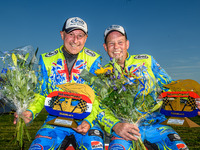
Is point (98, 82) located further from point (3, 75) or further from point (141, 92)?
point (3, 75)

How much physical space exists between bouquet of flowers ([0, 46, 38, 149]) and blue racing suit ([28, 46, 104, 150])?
0.20 m

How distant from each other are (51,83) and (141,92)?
5.75ft

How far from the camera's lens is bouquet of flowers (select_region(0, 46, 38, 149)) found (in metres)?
2.77

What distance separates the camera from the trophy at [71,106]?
2.73 meters

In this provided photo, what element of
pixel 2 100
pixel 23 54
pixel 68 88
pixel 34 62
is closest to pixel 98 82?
pixel 68 88

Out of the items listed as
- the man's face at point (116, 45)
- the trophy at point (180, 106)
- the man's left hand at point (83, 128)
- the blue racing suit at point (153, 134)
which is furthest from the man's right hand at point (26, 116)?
the trophy at point (180, 106)

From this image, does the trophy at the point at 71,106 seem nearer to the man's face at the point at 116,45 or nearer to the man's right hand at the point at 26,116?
the man's right hand at the point at 26,116

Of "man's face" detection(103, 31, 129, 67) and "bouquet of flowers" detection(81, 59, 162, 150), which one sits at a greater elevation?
"man's face" detection(103, 31, 129, 67)

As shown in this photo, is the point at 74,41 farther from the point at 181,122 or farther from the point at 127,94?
the point at 181,122

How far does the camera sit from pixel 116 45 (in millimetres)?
3740

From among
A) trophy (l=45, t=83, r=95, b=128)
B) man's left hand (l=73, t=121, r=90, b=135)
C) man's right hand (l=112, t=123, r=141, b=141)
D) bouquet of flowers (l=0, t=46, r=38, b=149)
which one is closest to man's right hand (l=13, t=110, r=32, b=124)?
bouquet of flowers (l=0, t=46, r=38, b=149)

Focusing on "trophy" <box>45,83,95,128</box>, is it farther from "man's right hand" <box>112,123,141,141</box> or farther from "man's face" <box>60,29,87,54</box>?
"man's face" <box>60,29,87,54</box>

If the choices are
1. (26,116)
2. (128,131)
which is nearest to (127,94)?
(128,131)

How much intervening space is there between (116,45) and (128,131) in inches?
66.1
